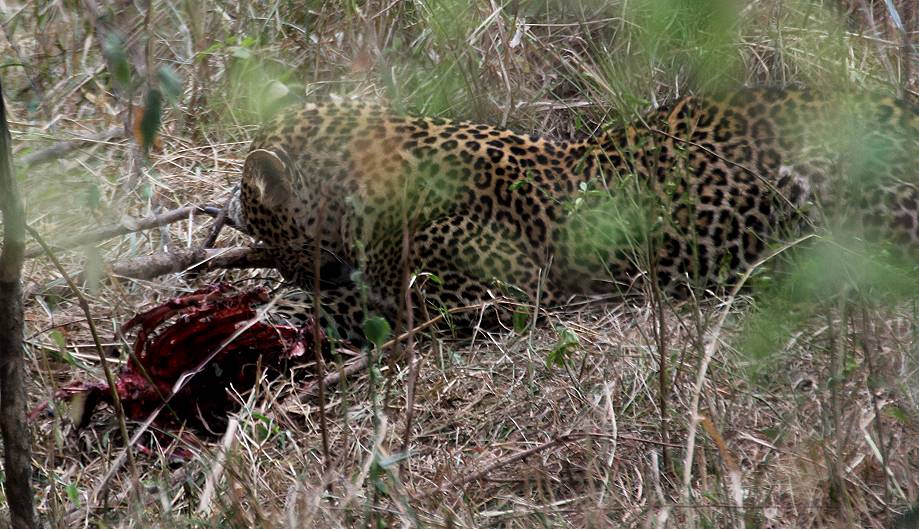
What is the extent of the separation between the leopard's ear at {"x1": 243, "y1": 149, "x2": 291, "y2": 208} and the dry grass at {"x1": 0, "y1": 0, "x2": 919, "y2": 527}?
A: 384mm

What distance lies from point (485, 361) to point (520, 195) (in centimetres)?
113

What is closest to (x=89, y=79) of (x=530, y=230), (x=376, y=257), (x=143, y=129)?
(x=376, y=257)

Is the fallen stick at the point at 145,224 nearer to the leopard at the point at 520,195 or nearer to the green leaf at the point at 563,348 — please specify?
the leopard at the point at 520,195

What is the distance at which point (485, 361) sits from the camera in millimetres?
5582

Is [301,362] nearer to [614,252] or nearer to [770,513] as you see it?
[614,252]

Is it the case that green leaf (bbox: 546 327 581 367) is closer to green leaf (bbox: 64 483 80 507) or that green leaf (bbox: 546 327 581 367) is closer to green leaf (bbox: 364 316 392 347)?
green leaf (bbox: 364 316 392 347)

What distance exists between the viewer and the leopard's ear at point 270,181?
639 centimetres

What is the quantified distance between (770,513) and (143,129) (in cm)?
216

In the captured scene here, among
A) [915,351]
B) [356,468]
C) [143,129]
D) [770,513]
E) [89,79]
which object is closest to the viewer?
[143,129]

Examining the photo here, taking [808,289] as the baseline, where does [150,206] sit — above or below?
below

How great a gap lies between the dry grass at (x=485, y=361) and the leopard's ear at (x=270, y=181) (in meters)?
0.38

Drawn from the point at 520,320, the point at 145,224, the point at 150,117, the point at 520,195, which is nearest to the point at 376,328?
the point at 150,117

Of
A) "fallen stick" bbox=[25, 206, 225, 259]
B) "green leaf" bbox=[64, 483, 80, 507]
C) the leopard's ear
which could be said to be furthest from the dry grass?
the leopard's ear

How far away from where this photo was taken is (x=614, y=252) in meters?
6.12
